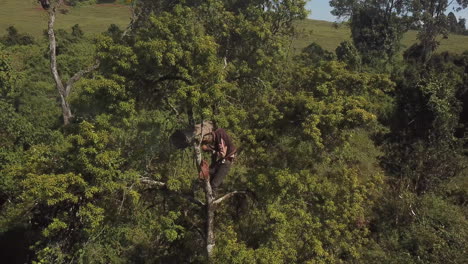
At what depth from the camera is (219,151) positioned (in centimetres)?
1030

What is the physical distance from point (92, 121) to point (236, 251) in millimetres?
4961

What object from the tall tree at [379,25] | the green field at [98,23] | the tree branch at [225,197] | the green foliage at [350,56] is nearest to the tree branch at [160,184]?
the tree branch at [225,197]

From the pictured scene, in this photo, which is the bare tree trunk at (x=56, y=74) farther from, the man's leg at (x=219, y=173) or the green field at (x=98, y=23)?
the green field at (x=98, y=23)

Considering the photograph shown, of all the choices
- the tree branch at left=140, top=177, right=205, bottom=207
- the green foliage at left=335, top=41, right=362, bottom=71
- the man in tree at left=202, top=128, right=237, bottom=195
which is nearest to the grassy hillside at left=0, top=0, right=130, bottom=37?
the green foliage at left=335, top=41, right=362, bottom=71

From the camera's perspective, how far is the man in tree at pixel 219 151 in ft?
33.3

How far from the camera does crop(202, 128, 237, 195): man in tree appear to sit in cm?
1016

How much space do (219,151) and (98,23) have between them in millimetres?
58606

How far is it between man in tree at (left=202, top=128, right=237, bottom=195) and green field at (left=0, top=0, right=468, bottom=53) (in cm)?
3894

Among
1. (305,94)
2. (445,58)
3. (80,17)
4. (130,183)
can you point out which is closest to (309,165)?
(305,94)

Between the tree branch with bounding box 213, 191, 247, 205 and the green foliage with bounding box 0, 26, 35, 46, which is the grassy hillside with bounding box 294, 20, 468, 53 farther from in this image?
the tree branch with bounding box 213, 191, 247, 205

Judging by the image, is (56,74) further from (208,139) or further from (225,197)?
(225,197)

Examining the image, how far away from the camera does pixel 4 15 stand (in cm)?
6172

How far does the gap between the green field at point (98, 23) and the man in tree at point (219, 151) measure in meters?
38.9

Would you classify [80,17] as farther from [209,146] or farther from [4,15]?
[209,146]
